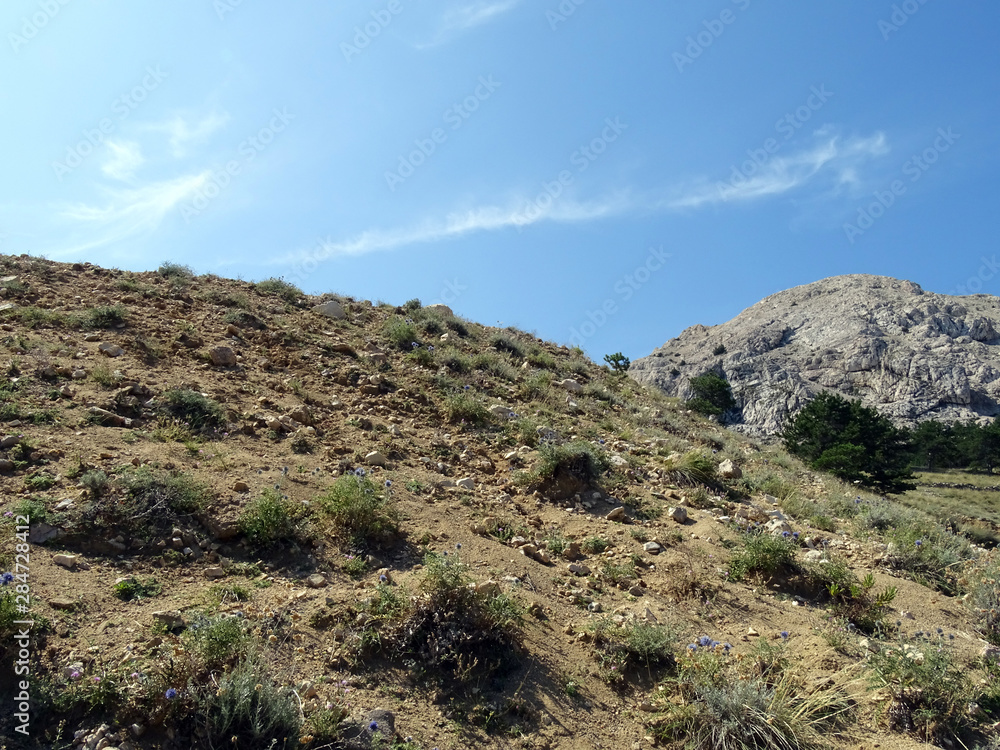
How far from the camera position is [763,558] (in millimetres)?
5488

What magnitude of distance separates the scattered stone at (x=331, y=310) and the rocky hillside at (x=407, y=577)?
107 inches

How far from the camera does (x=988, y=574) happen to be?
5762 mm

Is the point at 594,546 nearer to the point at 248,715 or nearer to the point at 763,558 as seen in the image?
the point at 763,558

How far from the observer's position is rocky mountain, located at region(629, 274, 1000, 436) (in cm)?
5966

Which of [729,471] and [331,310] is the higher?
[331,310]

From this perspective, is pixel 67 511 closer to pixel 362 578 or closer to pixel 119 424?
pixel 119 424

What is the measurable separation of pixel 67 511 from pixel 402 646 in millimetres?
2672

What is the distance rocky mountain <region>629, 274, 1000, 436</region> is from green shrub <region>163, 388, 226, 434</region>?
55.2 meters

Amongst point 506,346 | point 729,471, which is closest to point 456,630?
point 729,471

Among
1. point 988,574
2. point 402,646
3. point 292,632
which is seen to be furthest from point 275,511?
point 988,574

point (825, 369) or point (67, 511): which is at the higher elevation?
point (825, 369)

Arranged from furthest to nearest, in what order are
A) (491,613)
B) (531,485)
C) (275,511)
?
(531,485), (275,511), (491,613)

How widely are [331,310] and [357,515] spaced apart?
7.21m

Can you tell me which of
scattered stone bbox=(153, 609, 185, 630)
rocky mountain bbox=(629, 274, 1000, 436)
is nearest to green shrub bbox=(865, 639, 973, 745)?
scattered stone bbox=(153, 609, 185, 630)
